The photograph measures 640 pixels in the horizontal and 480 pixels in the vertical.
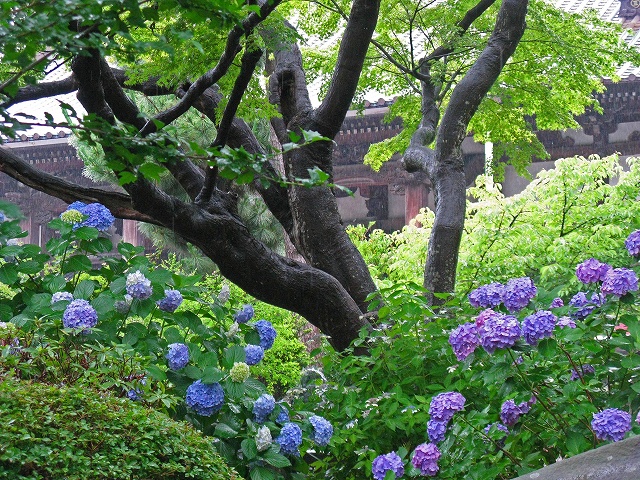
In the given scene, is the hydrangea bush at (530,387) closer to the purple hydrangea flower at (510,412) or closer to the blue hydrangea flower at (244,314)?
the purple hydrangea flower at (510,412)

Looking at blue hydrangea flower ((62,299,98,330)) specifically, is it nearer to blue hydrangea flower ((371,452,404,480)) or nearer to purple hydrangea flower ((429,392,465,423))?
blue hydrangea flower ((371,452,404,480))

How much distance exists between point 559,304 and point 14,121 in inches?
95.2

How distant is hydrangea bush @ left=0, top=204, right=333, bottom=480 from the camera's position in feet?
12.0

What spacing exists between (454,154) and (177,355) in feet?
10.2

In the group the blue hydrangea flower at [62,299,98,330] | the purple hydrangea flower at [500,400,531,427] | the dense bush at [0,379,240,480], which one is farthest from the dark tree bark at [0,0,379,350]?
the dense bush at [0,379,240,480]

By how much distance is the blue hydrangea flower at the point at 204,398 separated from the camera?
3898 millimetres

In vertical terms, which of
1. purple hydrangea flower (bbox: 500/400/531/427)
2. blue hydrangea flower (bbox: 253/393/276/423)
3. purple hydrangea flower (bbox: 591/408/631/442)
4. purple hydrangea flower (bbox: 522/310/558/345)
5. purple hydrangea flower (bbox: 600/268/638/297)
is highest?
purple hydrangea flower (bbox: 600/268/638/297)

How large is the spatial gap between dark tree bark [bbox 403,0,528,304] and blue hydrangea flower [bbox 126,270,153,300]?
97.9 inches

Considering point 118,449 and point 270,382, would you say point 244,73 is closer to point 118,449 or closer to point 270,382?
point 118,449

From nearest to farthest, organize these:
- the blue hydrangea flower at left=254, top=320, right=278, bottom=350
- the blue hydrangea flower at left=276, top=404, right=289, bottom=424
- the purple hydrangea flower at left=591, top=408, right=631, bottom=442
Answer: the purple hydrangea flower at left=591, top=408, right=631, bottom=442 → the blue hydrangea flower at left=276, top=404, right=289, bottom=424 → the blue hydrangea flower at left=254, top=320, right=278, bottom=350

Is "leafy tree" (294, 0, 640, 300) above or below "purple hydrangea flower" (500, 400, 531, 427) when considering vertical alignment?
above

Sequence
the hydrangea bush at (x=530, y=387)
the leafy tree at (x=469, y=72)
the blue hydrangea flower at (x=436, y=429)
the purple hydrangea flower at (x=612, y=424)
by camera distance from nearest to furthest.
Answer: the purple hydrangea flower at (x=612, y=424) < the hydrangea bush at (x=530, y=387) < the blue hydrangea flower at (x=436, y=429) < the leafy tree at (x=469, y=72)

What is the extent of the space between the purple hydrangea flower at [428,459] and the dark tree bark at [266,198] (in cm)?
146

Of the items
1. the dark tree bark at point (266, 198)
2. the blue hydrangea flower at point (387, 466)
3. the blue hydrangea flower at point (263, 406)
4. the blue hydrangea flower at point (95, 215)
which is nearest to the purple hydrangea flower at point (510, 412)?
the blue hydrangea flower at point (387, 466)
